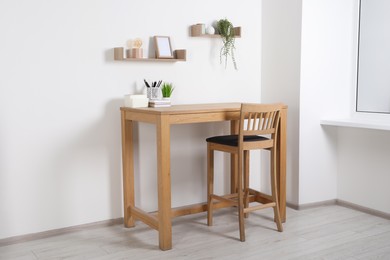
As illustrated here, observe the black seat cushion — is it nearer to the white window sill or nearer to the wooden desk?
the wooden desk

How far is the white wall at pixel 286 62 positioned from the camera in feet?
11.8

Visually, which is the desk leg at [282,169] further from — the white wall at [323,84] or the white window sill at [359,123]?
the white window sill at [359,123]

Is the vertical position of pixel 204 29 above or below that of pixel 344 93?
above

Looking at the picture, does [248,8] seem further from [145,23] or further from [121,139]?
[121,139]

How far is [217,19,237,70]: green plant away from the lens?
139 inches

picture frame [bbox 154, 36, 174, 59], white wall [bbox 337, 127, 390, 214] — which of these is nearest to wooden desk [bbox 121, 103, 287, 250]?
picture frame [bbox 154, 36, 174, 59]

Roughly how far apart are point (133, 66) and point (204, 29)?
66 cm

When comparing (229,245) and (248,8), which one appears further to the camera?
(248,8)

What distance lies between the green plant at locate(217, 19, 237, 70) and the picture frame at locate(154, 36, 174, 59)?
0.48 meters

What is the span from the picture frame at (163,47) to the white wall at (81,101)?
0.24 feet

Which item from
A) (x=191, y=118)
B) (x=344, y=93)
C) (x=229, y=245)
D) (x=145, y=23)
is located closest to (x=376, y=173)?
(x=344, y=93)

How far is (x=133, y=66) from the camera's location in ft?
10.7

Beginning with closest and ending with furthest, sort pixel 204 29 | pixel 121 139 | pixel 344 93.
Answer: pixel 121 139 < pixel 204 29 < pixel 344 93

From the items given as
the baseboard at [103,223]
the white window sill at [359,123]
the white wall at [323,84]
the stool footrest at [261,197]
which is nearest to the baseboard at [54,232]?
the baseboard at [103,223]
